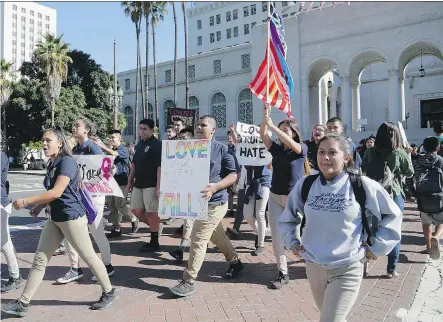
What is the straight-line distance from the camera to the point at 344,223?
2.74m

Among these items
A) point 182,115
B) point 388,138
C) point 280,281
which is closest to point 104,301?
point 280,281

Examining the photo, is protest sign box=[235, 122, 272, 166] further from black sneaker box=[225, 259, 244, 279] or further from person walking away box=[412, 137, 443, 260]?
person walking away box=[412, 137, 443, 260]

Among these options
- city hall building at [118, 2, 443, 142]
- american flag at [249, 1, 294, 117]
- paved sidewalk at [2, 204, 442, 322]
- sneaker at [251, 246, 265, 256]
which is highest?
city hall building at [118, 2, 443, 142]

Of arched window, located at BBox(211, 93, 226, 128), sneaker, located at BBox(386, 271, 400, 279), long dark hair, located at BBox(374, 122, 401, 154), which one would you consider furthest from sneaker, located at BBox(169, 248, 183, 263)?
arched window, located at BBox(211, 93, 226, 128)

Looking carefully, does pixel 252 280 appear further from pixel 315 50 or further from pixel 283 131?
pixel 315 50

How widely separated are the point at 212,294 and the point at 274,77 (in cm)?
303

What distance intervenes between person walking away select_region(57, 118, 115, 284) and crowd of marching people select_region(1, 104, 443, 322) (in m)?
0.01

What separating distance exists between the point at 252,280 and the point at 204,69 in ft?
141

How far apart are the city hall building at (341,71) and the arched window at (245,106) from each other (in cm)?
10

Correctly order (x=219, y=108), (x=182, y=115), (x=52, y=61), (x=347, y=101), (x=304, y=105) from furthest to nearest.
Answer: (x=219, y=108) → (x=52, y=61) → (x=304, y=105) → (x=347, y=101) → (x=182, y=115)

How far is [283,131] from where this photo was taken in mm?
5008

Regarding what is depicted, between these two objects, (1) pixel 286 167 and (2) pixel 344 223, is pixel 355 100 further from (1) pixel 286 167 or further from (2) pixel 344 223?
(2) pixel 344 223

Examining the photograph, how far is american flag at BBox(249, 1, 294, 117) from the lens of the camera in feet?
18.7

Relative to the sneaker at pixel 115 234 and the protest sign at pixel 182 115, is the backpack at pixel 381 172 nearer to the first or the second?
A: the sneaker at pixel 115 234
